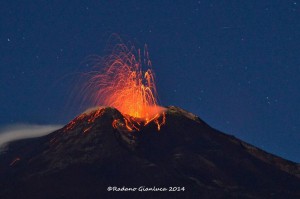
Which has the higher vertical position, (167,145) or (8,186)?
(167,145)

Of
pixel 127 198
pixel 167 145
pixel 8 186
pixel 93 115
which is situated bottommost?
pixel 127 198

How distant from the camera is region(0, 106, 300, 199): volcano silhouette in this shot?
4712 inches

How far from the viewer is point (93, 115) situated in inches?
6043

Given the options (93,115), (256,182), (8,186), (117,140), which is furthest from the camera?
(93,115)

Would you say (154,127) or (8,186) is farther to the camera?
(154,127)

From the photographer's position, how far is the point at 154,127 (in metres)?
156

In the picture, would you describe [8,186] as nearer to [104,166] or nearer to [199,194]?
[104,166]

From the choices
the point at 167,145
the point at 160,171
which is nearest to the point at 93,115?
the point at 167,145

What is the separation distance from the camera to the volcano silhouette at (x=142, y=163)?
393 feet

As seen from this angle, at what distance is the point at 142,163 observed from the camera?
429ft

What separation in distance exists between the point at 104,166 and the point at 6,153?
130 feet

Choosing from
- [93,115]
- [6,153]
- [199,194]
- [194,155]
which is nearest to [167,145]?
[194,155]

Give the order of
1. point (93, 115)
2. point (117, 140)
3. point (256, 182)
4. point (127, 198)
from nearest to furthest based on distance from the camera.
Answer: point (127, 198) → point (256, 182) → point (117, 140) → point (93, 115)

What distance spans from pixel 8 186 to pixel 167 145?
38.1 metres
